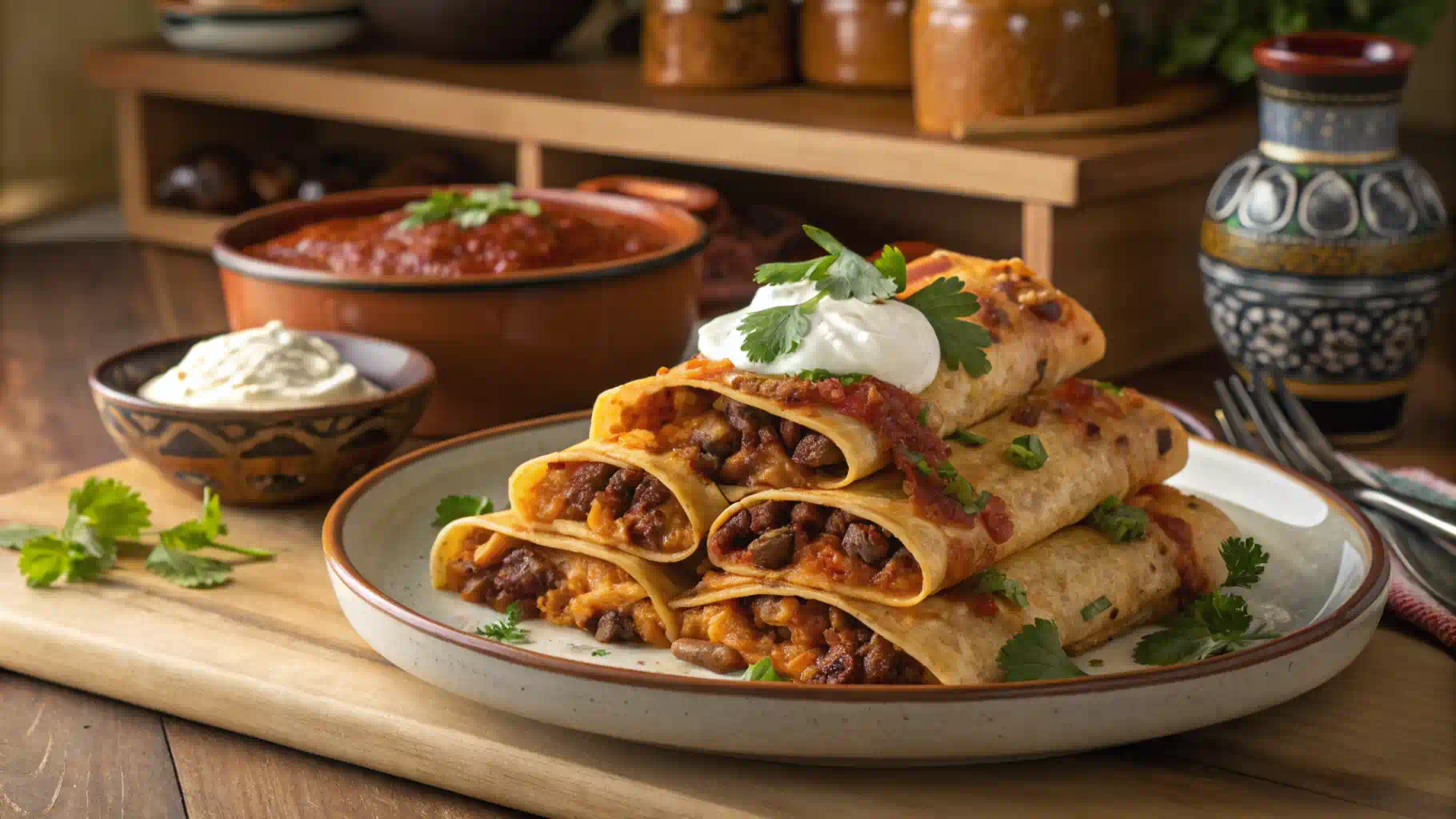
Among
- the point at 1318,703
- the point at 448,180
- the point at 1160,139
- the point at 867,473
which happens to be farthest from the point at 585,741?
the point at 448,180

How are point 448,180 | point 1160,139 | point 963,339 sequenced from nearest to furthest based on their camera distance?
point 963,339 → point 1160,139 → point 448,180

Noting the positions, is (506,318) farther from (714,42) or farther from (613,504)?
(714,42)

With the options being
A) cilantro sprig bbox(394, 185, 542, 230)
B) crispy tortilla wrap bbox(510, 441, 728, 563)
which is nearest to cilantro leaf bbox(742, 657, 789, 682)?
crispy tortilla wrap bbox(510, 441, 728, 563)

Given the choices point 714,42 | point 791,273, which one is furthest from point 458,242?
point 714,42

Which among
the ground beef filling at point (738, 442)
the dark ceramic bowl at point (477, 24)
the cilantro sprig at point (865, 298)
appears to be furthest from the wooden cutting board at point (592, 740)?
the dark ceramic bowl at point (477, 24)

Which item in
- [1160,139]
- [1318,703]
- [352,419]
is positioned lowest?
[1318,703]

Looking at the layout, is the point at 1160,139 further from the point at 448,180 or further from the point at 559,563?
the point at 448,180

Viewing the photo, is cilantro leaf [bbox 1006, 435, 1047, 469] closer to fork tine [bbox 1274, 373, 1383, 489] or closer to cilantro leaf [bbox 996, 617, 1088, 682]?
cilantro leaf [bbox 996, 617, 1088, 682]
